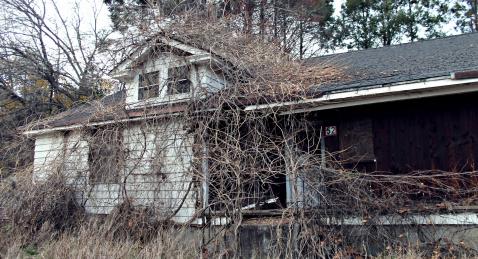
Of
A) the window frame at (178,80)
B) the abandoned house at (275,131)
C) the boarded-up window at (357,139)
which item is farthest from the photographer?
the window frame at (178,80)

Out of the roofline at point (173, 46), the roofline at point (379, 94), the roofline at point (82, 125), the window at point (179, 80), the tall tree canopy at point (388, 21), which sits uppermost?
the tall tree canopy at point (388, 21)

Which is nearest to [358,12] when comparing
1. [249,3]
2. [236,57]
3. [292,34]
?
[292,34]

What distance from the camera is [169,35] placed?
9.16 meters

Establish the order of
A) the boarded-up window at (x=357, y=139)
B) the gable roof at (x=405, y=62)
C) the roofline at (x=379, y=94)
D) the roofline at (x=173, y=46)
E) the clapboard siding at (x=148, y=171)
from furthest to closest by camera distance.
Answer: the roofline at (x=173, y=46), the clapboard siding at (x=148, y=171), the boarded-up window at (x=357, y=139), the gable roof at (x=405, y=62), the roofline at (x=379, y=94)

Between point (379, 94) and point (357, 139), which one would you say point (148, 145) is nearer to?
point (357, 139)

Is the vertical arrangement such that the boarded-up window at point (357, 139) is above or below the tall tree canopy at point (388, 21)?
below

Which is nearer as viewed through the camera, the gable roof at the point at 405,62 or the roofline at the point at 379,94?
the roofline at the point at 379,94

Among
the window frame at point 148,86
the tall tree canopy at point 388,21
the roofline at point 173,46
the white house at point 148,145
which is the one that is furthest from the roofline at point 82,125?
the tall tree canopy at point 388,21

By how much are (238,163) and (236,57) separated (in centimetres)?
311

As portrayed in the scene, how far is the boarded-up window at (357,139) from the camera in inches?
323

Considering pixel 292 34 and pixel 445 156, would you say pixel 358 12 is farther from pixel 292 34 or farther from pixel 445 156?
pixel 445 156

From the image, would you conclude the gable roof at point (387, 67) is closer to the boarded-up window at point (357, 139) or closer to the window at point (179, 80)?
the window at point (179, 80)

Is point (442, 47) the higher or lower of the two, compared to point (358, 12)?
lower

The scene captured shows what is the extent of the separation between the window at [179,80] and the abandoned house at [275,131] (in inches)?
1.2
